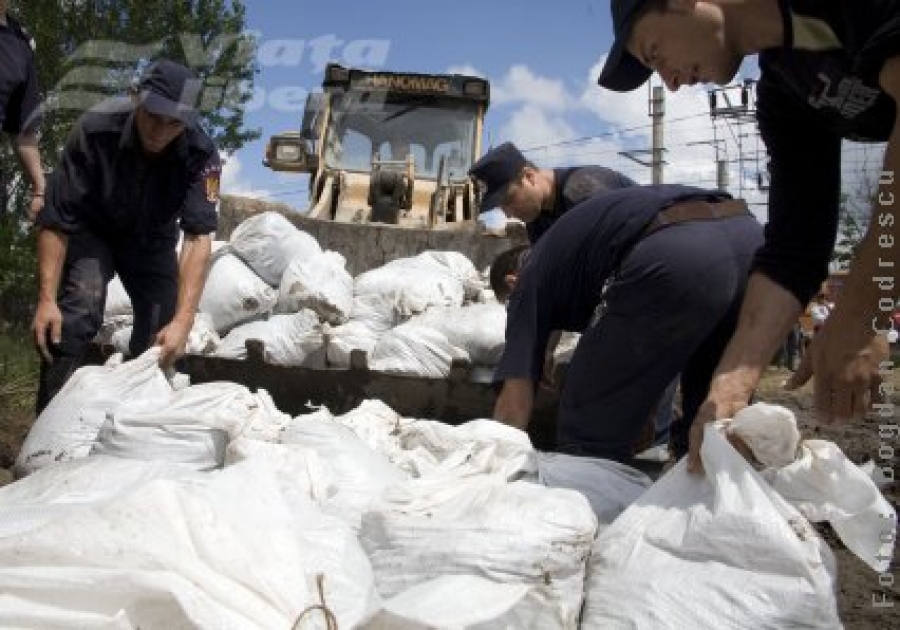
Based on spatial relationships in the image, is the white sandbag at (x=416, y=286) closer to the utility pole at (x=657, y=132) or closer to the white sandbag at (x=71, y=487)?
the white sandbag at (x=71, y=487)

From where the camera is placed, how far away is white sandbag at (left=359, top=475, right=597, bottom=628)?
129 centimetres

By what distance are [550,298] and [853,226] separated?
525cm

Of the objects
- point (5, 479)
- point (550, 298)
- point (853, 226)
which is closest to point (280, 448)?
point (550, 298)

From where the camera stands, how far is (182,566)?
113cm

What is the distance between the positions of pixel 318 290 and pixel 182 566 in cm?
328

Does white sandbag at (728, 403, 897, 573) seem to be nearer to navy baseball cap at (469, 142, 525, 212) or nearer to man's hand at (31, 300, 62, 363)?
navy baseball cap at (469, 142, 525, 212)

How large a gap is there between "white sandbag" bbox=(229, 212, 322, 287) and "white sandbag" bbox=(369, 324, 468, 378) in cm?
99

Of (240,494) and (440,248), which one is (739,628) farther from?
(440,248)

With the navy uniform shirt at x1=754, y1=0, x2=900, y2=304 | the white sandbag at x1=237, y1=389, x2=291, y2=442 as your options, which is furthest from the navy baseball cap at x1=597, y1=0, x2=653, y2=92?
the white sandbag at x1=237, y1=389, x2=291, y2=442

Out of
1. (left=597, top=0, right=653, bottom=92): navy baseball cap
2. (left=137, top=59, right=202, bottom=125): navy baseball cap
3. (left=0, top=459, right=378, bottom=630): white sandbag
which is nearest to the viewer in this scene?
(left=0, top=459, right=378, bottom=630): white sandbag

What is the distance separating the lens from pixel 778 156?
5.64 ft

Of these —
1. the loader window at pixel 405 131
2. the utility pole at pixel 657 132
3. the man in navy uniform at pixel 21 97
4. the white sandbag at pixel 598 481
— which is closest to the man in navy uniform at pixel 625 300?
the white sandbag at pixel 598 481

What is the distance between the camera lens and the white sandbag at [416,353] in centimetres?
385

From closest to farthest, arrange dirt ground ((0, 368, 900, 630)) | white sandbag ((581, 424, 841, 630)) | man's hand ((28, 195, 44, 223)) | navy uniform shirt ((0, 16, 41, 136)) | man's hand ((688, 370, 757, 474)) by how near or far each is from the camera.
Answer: white sandbag ((581, 424, 841, 630)) → man's hand ((688, 370, 757, 474)) → dirt ground ((0, 368, 900, 630)) → man's hand ((28, 195, 44, 223)) → navy uniform shirt ((0, 16, 41, 136))
